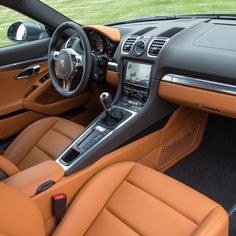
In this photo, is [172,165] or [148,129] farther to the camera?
[172,165]

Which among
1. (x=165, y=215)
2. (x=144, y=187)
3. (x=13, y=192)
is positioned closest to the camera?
(x=13, y=192)

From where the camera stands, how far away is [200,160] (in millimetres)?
2475

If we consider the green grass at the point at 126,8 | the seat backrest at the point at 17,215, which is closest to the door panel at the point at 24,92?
the green grass at the point at 126,8

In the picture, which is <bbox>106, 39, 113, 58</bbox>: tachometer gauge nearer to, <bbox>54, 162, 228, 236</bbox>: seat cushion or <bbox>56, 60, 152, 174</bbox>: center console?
<bbox>56, 60, 152, 174</bbox>: center console

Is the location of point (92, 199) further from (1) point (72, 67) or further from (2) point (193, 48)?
(2) point (193, 48)

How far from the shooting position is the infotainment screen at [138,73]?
1.96m

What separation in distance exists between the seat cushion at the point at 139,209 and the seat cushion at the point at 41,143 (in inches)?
19.0

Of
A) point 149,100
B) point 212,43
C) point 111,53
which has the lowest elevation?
point 149,100

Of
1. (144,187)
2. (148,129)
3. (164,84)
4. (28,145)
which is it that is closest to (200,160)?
(148,129)

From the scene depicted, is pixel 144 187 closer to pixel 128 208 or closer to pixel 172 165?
pixel 128 208

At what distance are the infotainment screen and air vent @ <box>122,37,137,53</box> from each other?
0.24 feet

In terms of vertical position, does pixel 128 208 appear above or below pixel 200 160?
above

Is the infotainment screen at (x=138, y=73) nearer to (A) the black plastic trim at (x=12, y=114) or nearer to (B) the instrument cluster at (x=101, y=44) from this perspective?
(B) the instrument cluster at (x=101, y=44)

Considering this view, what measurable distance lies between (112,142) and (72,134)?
1.24 ft
